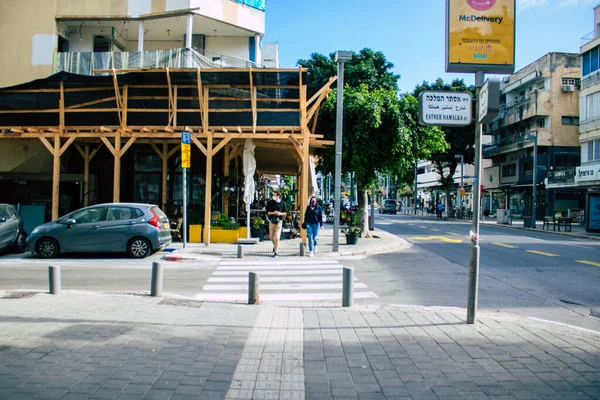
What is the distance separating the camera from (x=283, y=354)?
503cm

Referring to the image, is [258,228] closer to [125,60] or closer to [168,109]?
[168,109]

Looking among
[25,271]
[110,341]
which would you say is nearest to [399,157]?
[25,271]

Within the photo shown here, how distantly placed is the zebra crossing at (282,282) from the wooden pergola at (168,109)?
13.9 feet

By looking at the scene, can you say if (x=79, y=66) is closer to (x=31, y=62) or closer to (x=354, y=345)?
(x=31, y=62)

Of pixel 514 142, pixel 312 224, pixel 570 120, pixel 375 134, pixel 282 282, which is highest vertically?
pixel 570 120

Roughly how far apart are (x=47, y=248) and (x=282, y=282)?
7.45 meters

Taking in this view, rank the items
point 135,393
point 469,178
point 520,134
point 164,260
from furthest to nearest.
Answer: point 469,178
point 520,134
point 164,260
point 135,393

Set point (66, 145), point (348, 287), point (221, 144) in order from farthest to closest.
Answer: point (66, 145)
point (221, 144)
point (348, 287)

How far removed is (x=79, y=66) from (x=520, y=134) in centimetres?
4259

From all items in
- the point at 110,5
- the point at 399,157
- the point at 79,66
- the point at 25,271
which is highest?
the point at 110,5

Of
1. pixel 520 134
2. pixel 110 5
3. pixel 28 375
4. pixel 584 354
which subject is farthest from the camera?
pixel 520 134

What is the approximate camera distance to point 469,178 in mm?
62844

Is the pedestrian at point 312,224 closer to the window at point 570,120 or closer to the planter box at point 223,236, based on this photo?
the planter box at point 223,236

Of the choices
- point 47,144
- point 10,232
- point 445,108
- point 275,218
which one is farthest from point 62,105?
point 445,108
